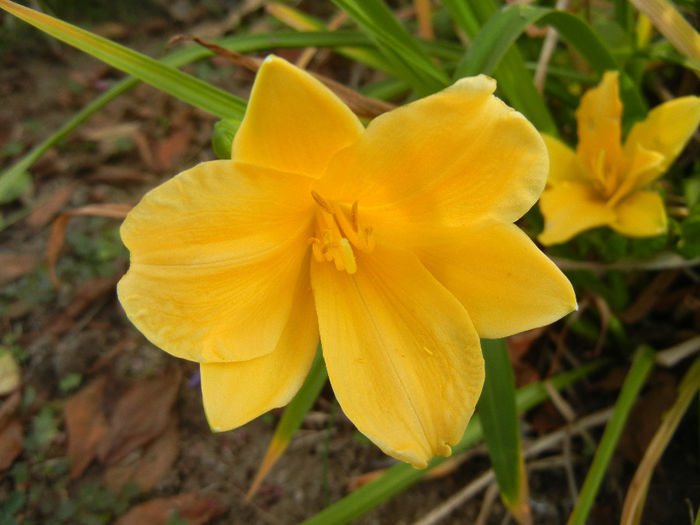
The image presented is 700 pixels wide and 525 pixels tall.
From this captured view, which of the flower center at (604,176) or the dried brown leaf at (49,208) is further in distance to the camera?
the dried brown leaf at (49,208)

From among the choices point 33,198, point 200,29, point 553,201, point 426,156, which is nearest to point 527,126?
point 426,156

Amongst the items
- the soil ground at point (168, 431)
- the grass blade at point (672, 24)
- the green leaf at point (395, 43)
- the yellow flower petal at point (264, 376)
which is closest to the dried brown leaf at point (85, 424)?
the soil ground at point (168, 431)

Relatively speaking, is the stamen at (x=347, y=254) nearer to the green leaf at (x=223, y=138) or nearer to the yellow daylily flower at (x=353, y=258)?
the yellow daylily flower at (x=353, y=258)

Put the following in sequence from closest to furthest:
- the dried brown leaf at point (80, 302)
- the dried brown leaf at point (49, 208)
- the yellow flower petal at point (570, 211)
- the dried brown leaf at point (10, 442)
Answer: the yellow flower petal at point (570, 211)
the dried brown leaf at point (10, 442)
the dried brown leaf at point (80, 302)
the dried brown leaf at point (49, 208)

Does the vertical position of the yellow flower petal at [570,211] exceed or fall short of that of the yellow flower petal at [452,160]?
it falls short

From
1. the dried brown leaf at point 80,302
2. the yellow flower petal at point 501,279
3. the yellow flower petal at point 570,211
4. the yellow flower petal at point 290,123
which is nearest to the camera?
the yellow flower petal at point 290,123

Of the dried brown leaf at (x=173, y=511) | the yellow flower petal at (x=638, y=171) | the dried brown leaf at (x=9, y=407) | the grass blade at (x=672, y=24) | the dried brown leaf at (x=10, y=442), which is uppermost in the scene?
the grass blade at (x=672, y=24)

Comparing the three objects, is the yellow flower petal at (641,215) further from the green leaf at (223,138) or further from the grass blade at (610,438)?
the green leaf at (223,138)
